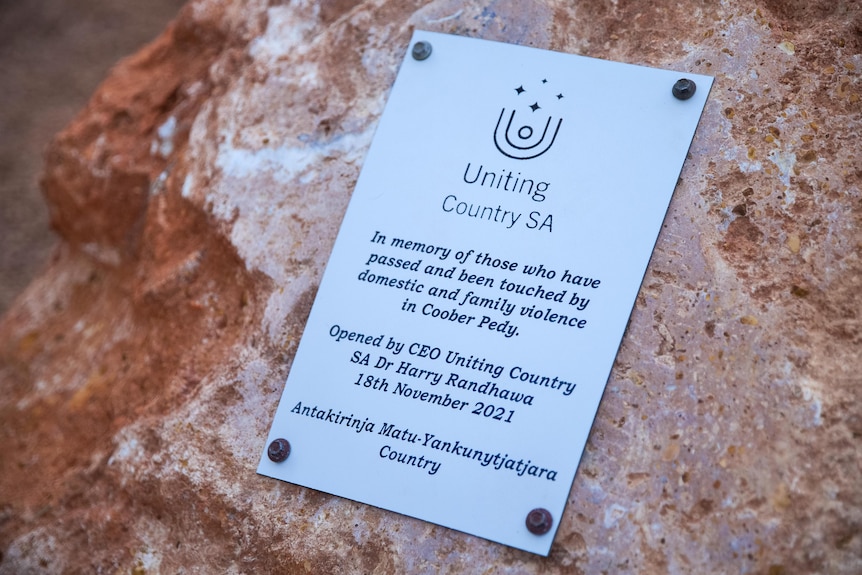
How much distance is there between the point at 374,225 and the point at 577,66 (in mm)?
563

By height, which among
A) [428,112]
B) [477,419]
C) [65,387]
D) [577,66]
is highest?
[577,66]

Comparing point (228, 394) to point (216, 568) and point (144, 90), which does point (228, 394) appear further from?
point (144, 90)

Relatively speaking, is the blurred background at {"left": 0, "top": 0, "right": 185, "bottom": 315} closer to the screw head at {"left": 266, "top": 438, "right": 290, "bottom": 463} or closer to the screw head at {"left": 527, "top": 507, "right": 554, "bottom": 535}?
the screw head at {"left": 266, "top": 438, "right": 290, "bottom": 463}

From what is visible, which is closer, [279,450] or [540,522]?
[540,522]

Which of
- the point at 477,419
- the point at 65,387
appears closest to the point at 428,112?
the point at 477,419

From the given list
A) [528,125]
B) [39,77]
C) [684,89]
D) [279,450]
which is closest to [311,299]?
[279,450]

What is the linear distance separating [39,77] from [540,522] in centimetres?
398

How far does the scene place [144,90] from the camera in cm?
242

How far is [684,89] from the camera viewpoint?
1605 mm

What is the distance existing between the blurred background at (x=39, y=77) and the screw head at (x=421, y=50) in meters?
2.48

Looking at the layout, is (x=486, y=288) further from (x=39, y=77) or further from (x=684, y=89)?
(x=39, y=77)

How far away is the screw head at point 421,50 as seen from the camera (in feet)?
6.05

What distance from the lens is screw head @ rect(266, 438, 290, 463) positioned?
1.63m

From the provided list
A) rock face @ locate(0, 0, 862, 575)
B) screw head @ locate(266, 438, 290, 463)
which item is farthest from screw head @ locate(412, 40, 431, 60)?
screw head @ locate(266, 438, 290, 463)
